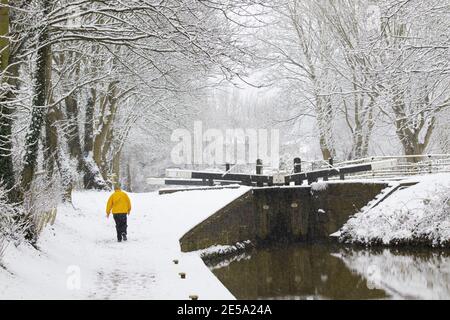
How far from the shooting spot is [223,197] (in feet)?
65.0

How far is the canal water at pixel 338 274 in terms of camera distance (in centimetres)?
1335

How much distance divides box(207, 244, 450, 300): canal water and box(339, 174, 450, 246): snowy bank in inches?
22.3

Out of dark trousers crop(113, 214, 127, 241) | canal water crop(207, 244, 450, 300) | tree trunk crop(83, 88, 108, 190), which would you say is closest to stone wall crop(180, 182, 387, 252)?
canal water crop(207, 244, 450, 300)

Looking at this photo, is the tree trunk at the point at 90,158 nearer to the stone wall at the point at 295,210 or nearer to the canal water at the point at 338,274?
the stone wall at the point at 295,210

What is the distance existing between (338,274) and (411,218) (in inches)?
171

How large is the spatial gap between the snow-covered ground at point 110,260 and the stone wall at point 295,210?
112 cm

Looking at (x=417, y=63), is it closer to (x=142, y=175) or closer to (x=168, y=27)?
(x=168, y=27)

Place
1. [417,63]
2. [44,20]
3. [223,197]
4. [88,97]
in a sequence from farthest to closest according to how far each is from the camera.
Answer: [88,97]
[223,197]
[417,63]
[44,20]

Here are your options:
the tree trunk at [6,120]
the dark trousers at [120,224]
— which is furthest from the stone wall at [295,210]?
the tree trunk at [6,120]

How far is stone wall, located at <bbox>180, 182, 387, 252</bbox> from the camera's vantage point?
20.0 m

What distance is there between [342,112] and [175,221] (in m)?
14.3

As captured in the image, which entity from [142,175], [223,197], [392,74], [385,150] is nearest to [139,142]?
[142,175]

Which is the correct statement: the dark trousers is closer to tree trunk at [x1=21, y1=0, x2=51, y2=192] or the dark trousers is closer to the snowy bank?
tree trunk at [x1=21, y1=0, x2=51, y2=192]

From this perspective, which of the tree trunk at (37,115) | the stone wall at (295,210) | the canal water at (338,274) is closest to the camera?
the tree trunk at (37,115)
